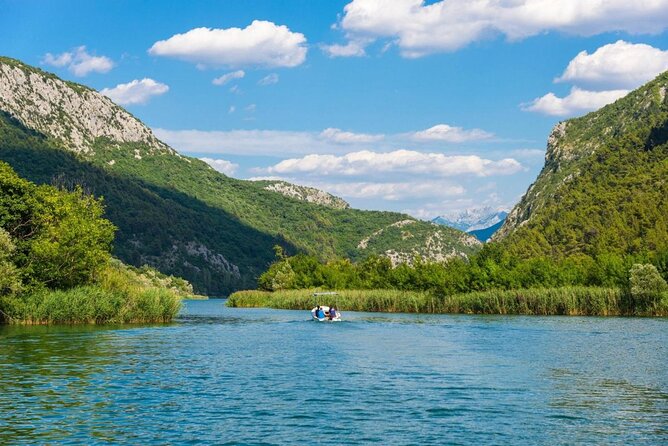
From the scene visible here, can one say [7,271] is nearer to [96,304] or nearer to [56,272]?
[56,272]

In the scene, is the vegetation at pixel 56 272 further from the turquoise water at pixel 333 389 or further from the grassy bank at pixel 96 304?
the turquoise water at pixel 333 389

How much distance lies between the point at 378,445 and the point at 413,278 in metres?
122

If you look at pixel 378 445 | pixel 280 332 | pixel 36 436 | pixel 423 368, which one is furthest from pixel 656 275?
pixel 36 436

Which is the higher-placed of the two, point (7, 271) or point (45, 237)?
point (45, 237)

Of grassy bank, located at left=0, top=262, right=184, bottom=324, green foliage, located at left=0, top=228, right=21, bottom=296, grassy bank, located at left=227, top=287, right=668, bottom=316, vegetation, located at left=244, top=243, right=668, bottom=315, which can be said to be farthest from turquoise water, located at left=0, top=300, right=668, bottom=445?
vegetation, located at left=244, top=243, right=668, bottom=315

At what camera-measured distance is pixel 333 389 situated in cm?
3994

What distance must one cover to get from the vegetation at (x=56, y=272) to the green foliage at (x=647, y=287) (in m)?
59.1

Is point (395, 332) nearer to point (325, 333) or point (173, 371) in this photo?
point (325, 333)

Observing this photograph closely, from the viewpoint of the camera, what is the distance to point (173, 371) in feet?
152

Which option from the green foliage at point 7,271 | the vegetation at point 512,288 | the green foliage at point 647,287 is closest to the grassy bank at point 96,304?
the green foliage at point 7,271

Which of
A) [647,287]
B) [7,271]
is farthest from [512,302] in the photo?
[7,271]

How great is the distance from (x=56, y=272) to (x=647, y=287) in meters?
72.9

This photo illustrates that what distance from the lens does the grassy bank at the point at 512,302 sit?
101750 millimetres

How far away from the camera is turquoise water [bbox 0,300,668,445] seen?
29.3 metres
